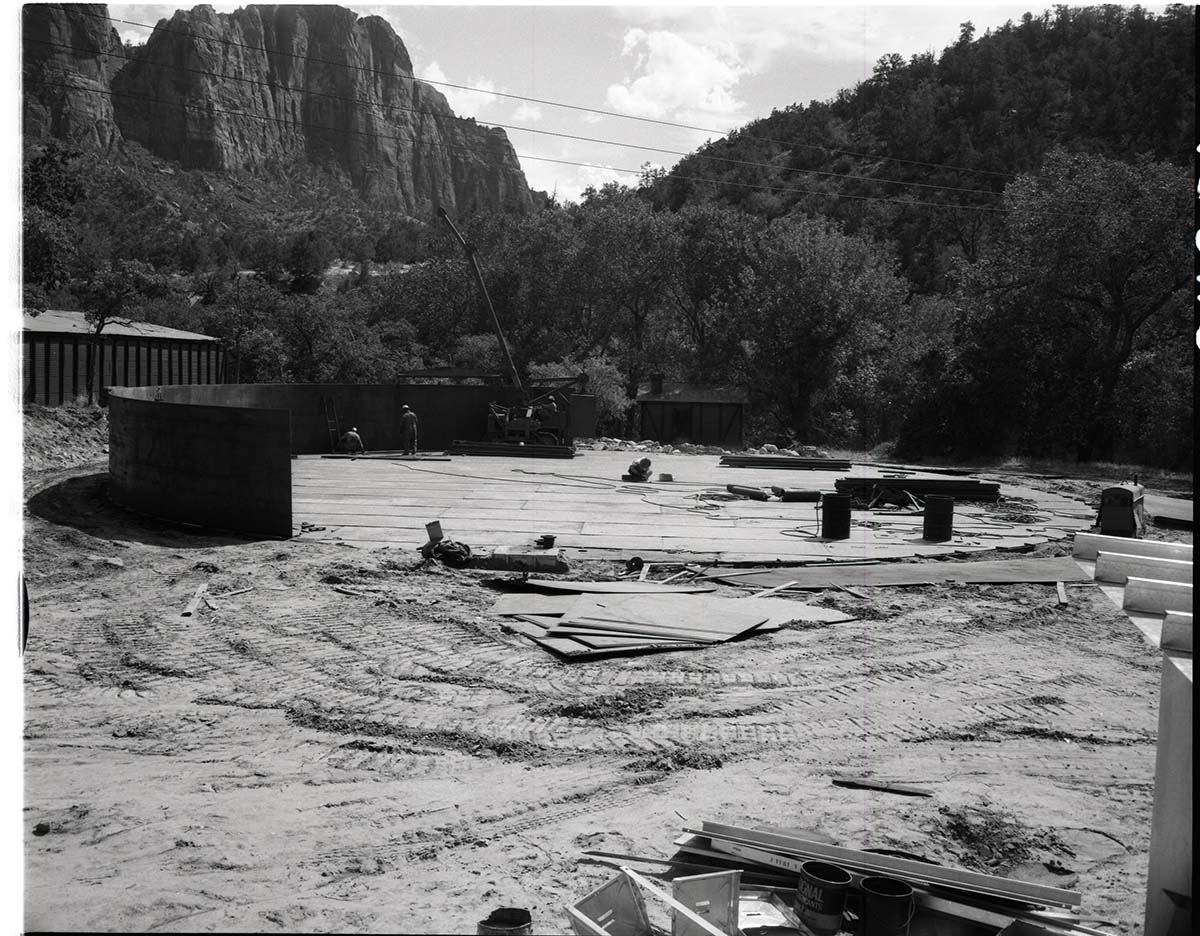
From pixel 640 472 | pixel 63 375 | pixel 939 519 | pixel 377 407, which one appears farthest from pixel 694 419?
pixel 939 519

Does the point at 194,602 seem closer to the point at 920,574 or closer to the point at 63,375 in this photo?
the point at 920,574

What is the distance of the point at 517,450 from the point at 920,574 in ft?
53.3

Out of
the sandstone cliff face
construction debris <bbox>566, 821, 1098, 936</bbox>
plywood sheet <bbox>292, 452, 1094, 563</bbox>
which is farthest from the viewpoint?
the sandstone cliff face

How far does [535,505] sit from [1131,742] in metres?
11.8

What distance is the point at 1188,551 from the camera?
20.4 ft

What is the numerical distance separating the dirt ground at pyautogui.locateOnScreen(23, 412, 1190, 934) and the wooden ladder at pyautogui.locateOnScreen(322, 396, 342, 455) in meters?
17.3

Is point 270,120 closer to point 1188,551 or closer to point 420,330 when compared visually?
point 420,330

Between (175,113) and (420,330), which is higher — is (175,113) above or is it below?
above

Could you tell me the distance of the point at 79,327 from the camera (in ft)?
96.9

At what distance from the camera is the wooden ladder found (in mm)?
27391

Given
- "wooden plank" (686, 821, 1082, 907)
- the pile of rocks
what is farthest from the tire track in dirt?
the pile of rocks

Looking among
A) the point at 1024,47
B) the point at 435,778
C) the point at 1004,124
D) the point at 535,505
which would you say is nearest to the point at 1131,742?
the point at 435,778

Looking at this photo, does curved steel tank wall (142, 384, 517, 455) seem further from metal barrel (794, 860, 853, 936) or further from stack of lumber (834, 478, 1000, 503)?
metal barrel (794, 860, 853, 936)

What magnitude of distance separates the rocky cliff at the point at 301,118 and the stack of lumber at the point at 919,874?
8492 centimetres
